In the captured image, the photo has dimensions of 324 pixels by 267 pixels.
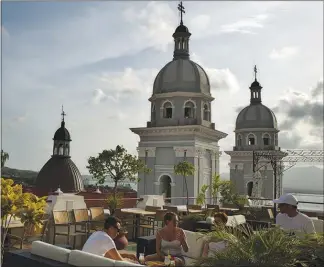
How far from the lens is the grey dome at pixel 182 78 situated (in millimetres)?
28172

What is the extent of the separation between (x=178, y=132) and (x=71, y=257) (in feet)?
72.9

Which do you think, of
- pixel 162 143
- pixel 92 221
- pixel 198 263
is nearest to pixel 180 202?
pixel 162 143

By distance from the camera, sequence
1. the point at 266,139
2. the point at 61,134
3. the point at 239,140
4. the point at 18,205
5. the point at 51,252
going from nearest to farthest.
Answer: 1. the point at 51,252
2. the point at 18,205
3. the point at 61,134
4. the point at 266,139
5. the point at 239,140

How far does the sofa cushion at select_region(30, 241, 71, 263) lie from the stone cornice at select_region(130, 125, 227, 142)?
2131cm

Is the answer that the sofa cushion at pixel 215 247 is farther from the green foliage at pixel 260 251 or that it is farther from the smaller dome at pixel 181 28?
the smaller dome at pixel 181 28

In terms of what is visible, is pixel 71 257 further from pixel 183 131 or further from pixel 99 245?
pixel 183 131

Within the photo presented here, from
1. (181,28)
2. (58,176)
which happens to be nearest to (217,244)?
(181,28)

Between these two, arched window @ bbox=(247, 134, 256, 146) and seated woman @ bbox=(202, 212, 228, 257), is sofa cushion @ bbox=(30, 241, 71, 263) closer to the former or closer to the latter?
seated woman @ bbox=(202, 212, 228, 257)

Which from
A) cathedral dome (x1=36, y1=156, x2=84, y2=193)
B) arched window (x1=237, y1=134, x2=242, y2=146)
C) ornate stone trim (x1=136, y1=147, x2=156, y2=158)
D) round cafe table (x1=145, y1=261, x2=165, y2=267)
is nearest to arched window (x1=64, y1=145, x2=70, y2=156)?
cathedral dome (x1=36, y1=156, x2=84, y2=193)

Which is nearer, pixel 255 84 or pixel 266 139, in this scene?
pixel 266 139

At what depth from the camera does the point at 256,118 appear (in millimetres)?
45500

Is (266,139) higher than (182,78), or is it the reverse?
(182,78)

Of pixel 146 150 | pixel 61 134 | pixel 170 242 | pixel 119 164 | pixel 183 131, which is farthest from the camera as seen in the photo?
pixel 61 134

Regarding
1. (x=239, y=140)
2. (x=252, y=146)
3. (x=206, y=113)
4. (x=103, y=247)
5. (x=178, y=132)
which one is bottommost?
(x=103, y=247)
